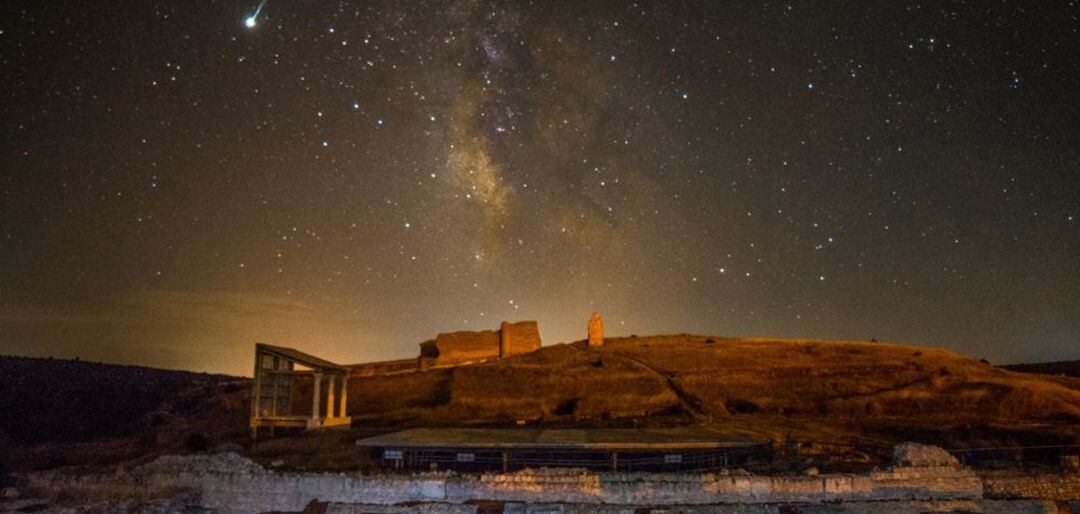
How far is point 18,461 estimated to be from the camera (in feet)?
96.9

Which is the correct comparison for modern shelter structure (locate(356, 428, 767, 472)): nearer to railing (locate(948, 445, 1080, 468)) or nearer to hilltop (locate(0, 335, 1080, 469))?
hilltop (locate(0, 335, 1080, 469))

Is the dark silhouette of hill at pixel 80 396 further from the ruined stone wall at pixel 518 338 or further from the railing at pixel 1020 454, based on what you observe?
the railing at pixel 1020 454

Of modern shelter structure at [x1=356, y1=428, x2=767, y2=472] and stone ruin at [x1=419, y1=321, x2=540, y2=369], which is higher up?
stone ruin at [x1=419, y1=321, x2=540, y2=369]

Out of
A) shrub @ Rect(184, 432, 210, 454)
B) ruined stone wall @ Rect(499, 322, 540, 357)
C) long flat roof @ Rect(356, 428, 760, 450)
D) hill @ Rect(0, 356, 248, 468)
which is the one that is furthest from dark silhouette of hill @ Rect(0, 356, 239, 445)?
long flat roof @ Rect(356, 428, 760, 450)

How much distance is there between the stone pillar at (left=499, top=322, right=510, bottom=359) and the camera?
5310 centimetres

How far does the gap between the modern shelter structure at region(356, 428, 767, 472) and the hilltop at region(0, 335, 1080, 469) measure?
2413 millimetres

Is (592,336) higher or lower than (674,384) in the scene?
higher

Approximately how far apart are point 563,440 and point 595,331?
33.2 meters

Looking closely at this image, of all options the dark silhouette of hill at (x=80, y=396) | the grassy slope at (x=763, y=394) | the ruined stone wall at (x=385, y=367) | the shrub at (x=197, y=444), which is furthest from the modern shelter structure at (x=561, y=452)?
the ruined stone wall at (x=385, y=367)

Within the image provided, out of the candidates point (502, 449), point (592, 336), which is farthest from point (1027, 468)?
point (592, 336)

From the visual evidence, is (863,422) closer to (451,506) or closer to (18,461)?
(451,506)

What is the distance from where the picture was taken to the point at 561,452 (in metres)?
22.1

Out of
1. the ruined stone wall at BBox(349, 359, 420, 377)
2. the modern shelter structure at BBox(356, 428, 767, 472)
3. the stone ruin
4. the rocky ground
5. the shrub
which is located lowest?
the rocky ground

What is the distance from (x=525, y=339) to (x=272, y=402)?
26.7 meters
